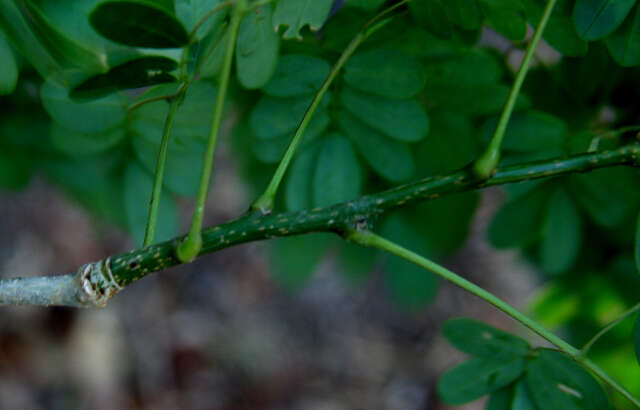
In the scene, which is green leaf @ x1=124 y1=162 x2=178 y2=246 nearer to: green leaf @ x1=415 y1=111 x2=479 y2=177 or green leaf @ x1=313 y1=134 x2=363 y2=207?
green leaf @ x1=313 y1=134 x2=363 y2=207

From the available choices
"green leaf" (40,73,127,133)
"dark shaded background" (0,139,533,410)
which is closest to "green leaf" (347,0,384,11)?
"green leaf" (40,73,127,133)

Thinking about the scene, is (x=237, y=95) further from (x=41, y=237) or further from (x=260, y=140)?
(x=41, y=237)

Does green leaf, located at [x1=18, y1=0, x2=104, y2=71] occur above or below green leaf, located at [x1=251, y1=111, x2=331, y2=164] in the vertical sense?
below

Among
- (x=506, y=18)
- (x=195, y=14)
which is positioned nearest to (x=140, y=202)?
(x=195, y=14)

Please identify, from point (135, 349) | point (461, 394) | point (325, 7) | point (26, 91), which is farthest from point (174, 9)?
point (135, 349)

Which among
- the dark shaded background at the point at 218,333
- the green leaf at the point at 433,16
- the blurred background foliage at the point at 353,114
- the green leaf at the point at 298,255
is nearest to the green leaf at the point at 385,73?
the blurred background foliage at the point at 353,114

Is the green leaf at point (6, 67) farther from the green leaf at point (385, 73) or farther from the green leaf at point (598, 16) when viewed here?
the green leaf at point (598, 16)

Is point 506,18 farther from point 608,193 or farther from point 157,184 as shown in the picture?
point 157,184
